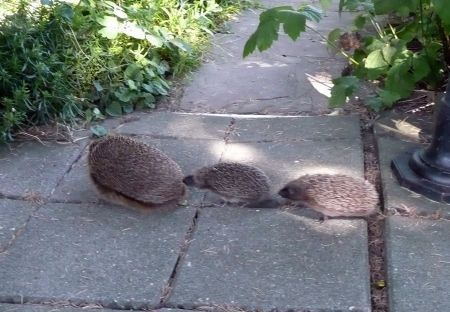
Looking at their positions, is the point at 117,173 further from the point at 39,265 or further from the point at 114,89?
the point at 114,89

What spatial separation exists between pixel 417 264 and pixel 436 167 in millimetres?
740

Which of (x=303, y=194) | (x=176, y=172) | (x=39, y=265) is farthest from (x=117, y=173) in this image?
(x=303, y=194)

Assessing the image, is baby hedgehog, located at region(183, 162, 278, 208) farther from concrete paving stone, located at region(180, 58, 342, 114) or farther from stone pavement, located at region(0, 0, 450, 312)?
concrete paving stone, located at region(180, 58, 342, 114)

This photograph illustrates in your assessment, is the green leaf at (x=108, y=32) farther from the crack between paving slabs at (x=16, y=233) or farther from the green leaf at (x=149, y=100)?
the crack between paving slabs at (x=16, y=233)

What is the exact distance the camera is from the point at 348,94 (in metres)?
4.59

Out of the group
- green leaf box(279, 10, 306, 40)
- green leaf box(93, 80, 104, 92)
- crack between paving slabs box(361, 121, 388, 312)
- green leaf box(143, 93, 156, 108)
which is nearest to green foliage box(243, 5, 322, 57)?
green leaf box(279, 10, 306, 40)

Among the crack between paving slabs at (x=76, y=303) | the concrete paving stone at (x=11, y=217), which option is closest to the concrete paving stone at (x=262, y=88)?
the concrete paving stone at (x=11, y=217)

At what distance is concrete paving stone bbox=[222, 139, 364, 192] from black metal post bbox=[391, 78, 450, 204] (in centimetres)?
30

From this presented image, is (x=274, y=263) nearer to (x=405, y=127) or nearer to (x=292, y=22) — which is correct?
(x=292, y=22)

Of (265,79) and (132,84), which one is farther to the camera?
(265,79)

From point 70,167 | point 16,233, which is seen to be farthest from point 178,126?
point 16,233

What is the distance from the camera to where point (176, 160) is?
13.9ft

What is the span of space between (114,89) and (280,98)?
1.17m

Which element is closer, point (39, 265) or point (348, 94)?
point (39, 265)
